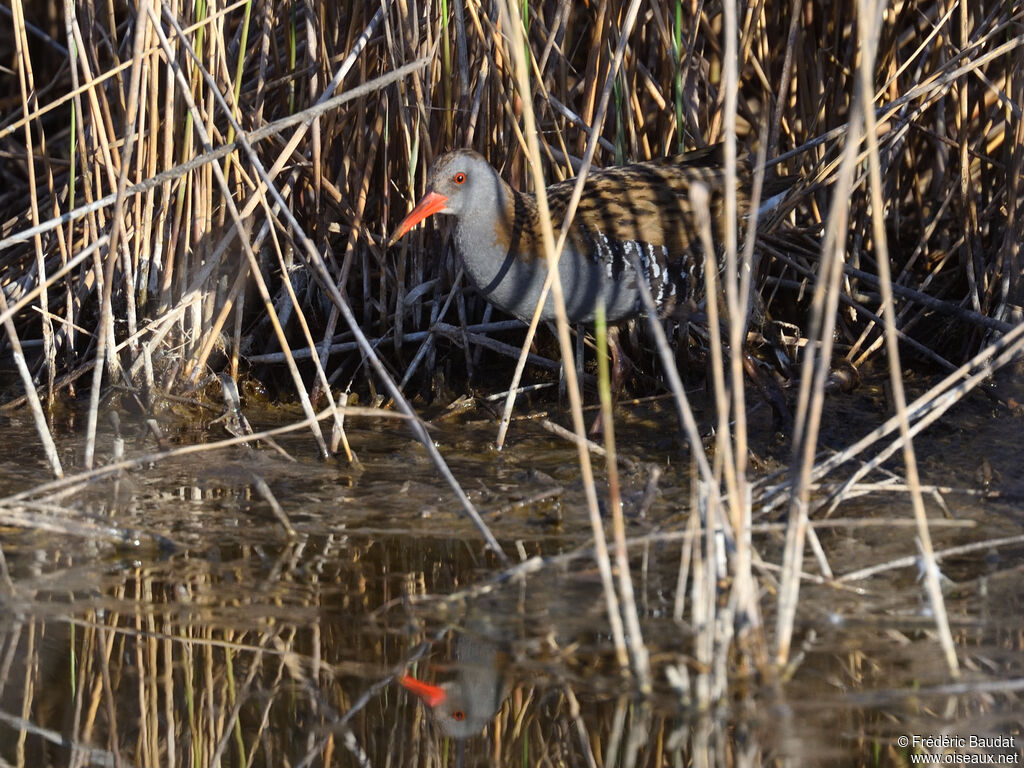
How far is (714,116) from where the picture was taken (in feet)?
15.2

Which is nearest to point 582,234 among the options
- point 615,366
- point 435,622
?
point 615,366

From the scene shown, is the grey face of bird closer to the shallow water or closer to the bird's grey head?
the bird's grey head

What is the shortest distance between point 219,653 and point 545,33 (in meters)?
2.42

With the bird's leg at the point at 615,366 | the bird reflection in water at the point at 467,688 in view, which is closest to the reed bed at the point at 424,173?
the bird's leg at the point at 615,366

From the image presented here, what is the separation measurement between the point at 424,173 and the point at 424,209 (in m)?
0.45

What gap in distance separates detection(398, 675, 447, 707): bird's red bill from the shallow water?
0.02m

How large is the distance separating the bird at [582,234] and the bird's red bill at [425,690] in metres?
1.67

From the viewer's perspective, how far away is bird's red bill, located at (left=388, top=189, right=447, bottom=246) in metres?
4.08

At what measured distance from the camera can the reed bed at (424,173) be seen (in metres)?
4.10

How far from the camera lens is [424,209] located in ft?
13.5

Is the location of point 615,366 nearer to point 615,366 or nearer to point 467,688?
point 615,366

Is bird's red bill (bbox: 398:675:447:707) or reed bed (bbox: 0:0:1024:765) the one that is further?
reed bed (bbox: 0:0:1024:765)

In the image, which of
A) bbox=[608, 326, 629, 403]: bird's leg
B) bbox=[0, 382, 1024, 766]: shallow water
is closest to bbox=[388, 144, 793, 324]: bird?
bbox=[608, 326, 629, 403]: bird's leg

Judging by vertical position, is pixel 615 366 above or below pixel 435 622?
above
